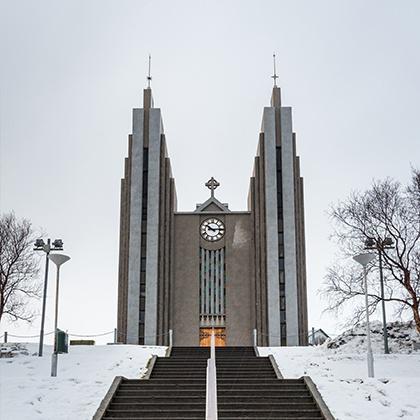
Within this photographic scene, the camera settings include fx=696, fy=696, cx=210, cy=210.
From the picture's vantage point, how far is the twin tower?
36.9 m

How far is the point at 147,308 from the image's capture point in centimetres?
3675

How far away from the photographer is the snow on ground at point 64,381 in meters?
14.5

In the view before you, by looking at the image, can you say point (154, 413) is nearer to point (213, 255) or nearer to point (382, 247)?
point (382, 247)

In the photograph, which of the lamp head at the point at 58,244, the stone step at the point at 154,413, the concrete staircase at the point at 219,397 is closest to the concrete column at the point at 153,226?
the lamp head at the point at 58,244

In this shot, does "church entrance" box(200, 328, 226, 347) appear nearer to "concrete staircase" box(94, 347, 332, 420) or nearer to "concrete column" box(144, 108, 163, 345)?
"concrete column" box(144, 108, 163, 345)

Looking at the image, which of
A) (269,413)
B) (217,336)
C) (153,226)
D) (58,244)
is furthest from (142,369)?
(153,226)

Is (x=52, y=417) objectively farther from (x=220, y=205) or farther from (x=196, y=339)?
(x=220, y=205)

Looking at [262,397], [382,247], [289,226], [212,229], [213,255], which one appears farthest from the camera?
[212,229]

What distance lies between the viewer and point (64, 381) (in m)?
17.0

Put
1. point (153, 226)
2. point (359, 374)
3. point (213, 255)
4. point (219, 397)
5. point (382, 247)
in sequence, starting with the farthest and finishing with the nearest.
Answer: point (213, 255)
point (153, 226)
point (382, 247)
point (359, 374)
point (219, 397)

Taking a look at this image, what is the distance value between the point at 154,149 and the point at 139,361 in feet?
67.4

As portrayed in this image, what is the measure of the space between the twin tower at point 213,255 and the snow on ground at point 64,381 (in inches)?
543

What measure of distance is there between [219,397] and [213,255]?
2409 centimetres

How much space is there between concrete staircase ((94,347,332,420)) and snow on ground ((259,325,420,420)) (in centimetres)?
66
